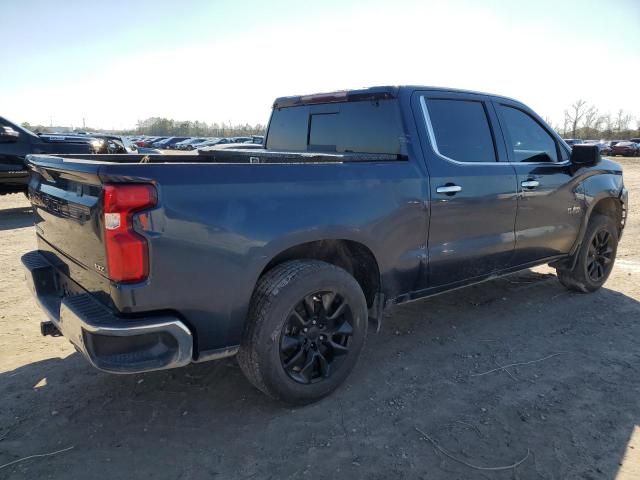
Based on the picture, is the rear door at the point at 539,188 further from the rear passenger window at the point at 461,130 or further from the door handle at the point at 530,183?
the rear passenger window at the point at 461,130

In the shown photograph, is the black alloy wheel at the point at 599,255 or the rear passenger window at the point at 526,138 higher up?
the rear passenger window at the point at 526,138

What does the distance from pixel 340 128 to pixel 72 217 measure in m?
2.15

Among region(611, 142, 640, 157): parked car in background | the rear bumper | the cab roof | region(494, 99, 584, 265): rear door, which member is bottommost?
region(611, 142, 640, 157): parked car in background

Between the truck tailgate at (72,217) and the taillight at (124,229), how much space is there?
0.07 meters

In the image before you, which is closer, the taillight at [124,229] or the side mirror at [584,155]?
the taillight at [124,229]

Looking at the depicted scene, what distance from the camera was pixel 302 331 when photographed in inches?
118

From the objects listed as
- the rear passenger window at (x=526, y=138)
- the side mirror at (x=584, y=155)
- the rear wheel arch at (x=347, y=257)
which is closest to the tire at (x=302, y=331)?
the rear wheel arch at (x=347, y=257)

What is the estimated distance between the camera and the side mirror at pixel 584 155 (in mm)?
4613

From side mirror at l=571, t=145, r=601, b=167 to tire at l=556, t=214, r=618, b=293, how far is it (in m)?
0.74

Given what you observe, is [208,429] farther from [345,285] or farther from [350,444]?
[345,285]

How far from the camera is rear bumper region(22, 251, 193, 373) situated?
230 cm

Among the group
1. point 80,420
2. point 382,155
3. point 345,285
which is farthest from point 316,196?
point 80,420

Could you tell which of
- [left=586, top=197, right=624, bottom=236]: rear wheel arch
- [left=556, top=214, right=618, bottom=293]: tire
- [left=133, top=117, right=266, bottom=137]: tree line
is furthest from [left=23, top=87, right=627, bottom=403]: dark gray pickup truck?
[left=133, top=117, right=266, bottom=137]: tree line

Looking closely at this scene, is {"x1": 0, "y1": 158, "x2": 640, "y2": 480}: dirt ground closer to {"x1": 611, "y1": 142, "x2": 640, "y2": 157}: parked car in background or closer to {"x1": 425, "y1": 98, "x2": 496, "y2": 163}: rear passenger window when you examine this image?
{"x1": 425, "y1": 98, "x2": 496, "y2": 163}: rear passenger window
